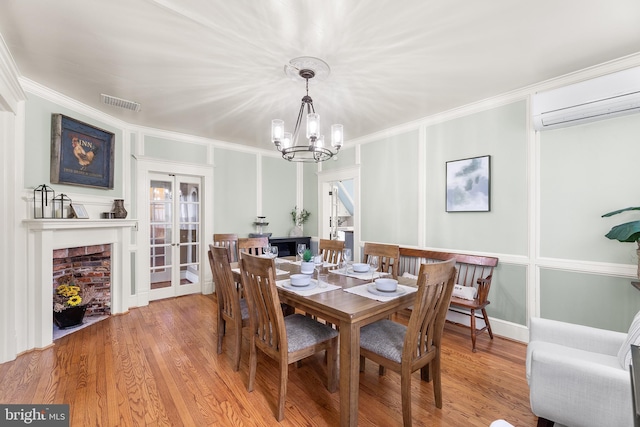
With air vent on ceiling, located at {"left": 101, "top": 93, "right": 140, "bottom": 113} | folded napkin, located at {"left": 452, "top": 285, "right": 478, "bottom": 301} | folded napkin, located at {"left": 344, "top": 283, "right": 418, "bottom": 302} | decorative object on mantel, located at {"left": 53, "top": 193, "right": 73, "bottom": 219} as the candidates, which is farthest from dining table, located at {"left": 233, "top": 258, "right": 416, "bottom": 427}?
air vent on ceiling, located at {"left": 101, "top": 93, "right": 140, "bottom": 113}

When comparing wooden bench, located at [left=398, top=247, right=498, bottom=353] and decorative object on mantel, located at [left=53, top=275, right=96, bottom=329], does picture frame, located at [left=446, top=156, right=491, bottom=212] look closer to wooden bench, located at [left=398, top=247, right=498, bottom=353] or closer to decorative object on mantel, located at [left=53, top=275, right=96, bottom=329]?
wooden bench, located at [left=398, top=247, right=498, bottom=353]

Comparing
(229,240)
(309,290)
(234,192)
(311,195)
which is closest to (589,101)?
(309,290)

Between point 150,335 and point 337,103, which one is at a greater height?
point 337,103

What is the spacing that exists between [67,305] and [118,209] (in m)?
1.22

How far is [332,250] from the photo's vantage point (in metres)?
3.35

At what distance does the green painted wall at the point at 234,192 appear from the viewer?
4.81 metres

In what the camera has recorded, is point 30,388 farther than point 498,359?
No

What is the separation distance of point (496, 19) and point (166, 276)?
4.93m

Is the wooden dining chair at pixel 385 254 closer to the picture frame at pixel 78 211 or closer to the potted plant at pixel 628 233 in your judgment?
the potted plant at pixel 628 233

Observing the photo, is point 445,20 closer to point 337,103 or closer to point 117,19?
point 337,103

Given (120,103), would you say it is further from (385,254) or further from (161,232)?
(385,254)

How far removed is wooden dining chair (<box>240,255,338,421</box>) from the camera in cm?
178

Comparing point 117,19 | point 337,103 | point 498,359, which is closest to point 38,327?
point 117,19

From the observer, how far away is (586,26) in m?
1.95
